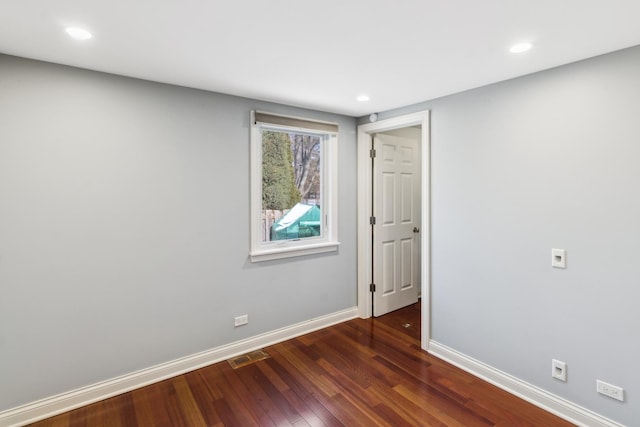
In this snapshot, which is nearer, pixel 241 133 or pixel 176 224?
pixel 176 224

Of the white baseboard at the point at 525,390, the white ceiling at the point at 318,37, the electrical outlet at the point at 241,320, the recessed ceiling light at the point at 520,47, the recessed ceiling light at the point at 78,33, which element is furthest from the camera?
the electrical outlet at the point at 241,320

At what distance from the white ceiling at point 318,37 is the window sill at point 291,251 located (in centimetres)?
143

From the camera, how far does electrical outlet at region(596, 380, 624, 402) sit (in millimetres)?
1855

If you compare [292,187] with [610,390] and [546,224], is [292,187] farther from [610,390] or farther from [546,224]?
[610,390]

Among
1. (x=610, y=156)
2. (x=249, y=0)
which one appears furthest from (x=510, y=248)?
(x=249, y=0)

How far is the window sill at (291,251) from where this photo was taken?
2.91 meters

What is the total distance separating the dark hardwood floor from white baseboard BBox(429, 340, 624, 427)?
0.06 metres

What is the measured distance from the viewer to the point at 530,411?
2.12 m

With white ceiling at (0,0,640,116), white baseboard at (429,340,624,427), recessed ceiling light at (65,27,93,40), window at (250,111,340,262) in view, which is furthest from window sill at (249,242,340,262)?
recessed ceiling light at (65,27,93,40)

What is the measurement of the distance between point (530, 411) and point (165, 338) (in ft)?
8.62

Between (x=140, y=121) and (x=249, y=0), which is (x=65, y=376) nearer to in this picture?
(x=140, y=121)

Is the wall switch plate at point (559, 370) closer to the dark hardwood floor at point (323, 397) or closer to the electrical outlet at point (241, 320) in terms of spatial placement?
the dark hardwood floor at point (323, 397)

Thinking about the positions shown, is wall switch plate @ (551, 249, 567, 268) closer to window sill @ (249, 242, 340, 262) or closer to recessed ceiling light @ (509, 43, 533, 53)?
recessed ceiling light @ (509, 43, 533, 53)

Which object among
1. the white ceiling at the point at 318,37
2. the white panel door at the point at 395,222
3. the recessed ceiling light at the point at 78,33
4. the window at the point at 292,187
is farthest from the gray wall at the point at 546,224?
the recessed ceiling light at the point at 78,33
